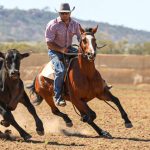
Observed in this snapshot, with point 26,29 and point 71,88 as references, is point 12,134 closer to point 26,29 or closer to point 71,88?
point 71,88

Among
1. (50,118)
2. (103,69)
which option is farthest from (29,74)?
(50,118)

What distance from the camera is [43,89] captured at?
14.6 m

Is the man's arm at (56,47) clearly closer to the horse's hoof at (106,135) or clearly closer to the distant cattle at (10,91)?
the distant cattle at (10,91)

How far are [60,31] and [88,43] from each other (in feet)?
5.11

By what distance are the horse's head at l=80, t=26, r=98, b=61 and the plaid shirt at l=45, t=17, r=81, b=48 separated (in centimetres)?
100

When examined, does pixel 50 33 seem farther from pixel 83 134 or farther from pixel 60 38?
pixel 83 134

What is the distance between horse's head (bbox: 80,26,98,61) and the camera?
1209 centimetres

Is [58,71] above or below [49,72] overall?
above

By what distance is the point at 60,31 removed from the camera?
44.8ft

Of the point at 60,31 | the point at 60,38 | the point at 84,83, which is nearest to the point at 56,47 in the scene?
the point at 60,38

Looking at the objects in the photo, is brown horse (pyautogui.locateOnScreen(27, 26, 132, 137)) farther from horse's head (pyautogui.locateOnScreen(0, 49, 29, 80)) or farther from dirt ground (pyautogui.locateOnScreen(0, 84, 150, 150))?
horse's head (pyautogui.locateOnScreen(0, 49, 29, 80))

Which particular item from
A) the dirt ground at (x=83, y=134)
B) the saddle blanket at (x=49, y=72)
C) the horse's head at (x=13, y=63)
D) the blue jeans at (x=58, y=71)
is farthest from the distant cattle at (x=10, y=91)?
the saddle blanket at (x=49, y=72)

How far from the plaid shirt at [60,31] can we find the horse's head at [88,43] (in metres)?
1.00

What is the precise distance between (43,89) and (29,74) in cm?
2212
